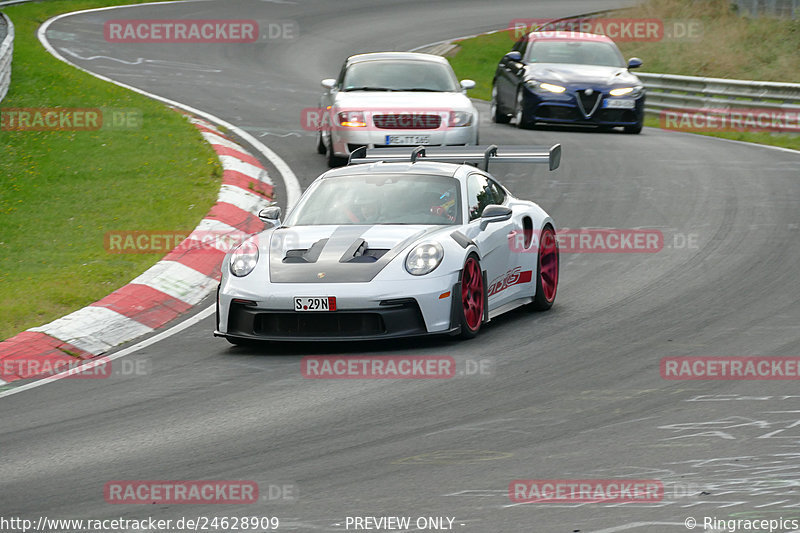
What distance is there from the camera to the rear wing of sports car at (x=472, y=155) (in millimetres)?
10891

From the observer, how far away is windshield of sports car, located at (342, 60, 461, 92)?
17547 millimetres

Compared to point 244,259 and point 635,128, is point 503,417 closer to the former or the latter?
point 244,259

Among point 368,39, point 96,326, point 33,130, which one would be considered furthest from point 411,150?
point 368,39

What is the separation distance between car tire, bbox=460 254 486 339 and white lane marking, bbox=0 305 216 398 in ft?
7.43

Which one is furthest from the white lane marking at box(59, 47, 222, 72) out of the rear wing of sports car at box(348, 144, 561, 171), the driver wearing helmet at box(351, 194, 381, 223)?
the driver wearing helmet at box(351, 194, 381, 223)

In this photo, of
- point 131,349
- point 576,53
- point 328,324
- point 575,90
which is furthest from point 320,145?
point 328,324

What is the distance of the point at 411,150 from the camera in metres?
11.5

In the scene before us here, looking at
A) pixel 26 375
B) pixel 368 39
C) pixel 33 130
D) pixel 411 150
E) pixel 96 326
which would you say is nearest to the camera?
pixel 26 375

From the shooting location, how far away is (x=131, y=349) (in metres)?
9.41

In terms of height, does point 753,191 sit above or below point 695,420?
below

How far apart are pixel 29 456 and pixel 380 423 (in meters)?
1.81

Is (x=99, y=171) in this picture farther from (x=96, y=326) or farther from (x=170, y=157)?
(x=96, y=326)

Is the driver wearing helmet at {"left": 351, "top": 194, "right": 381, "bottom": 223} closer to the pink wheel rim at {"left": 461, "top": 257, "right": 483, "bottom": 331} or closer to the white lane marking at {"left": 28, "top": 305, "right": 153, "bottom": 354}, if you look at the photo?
the pink wheel rim at {"left": 461, "top": 257, "right": 483, "bottom": 331}

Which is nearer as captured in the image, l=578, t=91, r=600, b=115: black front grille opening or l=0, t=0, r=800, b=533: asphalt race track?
l=0, t=0, r=800, b=533: asphalt race track
